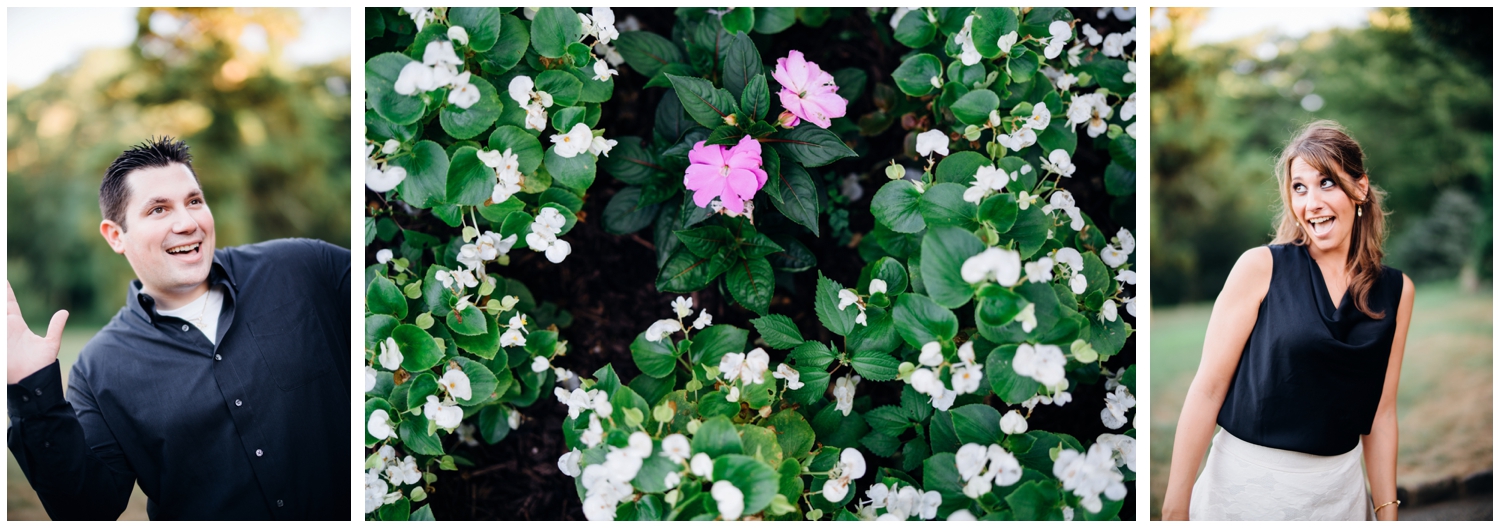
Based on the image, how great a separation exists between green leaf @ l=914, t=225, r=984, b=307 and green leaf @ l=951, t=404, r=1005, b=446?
23cm

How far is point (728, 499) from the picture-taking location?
1112mm

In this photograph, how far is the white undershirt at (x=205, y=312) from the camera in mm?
1374

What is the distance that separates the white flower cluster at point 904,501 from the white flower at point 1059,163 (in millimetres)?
635

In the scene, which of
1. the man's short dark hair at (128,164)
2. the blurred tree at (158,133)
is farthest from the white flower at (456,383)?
the man's short dark hair at (128,164)

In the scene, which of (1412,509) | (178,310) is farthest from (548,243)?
(1412,509)

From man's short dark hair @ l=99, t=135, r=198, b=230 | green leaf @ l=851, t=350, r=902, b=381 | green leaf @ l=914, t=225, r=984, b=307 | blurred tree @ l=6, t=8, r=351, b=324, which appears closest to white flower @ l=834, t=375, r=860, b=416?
green leaf @ l=851, t=350, r=902, b=381

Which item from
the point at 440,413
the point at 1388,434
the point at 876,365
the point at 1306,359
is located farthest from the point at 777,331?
the point at 1388,434

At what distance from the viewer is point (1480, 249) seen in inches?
65.5

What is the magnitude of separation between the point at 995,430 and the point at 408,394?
41.4 inches

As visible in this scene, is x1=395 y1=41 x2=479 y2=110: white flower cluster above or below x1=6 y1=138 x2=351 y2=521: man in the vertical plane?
above

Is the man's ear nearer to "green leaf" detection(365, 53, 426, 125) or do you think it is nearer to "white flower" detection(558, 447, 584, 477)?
"green leaf" detection(365, 53, 426, 125)

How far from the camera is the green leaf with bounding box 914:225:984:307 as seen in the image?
1.14m

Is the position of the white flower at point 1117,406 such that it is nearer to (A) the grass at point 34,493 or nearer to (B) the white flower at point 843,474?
(B) the white flower at point 843,474

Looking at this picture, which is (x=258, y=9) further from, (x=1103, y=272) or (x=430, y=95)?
(x=1103, y=272)
